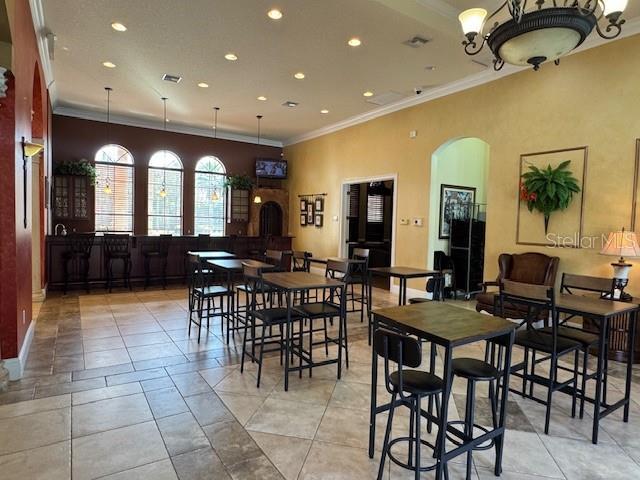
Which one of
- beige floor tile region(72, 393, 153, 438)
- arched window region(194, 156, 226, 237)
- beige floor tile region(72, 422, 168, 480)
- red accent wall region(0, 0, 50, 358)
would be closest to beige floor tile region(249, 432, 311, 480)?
beige floor tile region(72, 422, 168, 480)

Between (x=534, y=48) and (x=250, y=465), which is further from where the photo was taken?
(x=534, y=48)

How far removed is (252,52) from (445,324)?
4.56 m

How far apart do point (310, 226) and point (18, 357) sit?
23.7ft

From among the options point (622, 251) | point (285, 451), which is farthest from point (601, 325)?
point (285, 451)

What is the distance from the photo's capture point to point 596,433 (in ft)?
8.32

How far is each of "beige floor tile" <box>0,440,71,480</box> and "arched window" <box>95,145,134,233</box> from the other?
729 cm

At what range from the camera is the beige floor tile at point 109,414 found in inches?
102

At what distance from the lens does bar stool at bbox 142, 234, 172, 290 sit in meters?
7.65

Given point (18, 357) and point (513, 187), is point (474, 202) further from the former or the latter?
point (18, 357)

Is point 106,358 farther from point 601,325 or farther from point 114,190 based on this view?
point 114,190

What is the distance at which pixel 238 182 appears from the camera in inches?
396

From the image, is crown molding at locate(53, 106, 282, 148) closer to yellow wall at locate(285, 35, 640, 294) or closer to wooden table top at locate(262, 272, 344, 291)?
yellow wall at locate(285, 35, 640, 294)

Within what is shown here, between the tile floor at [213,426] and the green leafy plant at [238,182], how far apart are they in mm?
6404

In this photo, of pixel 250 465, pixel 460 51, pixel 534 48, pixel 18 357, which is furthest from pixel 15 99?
pixel 460 51
